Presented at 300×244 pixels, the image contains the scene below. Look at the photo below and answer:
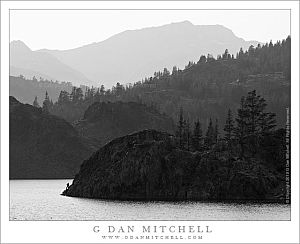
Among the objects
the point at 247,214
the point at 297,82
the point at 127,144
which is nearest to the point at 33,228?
the point at 297,82

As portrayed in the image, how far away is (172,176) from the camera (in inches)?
5241

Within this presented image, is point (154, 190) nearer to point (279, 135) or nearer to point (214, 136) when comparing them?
point (279, 135)

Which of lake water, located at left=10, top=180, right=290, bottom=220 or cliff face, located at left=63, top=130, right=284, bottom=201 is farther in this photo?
cliff face, located at left=63, top=130, right=284, bottom=201

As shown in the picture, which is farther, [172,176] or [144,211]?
[172,176]

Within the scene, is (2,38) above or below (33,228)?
above

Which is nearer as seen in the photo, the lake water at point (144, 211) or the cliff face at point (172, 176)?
the lake water at point (144, 211)

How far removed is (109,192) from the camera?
135500 millimetres

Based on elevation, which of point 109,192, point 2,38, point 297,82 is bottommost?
point 109,192

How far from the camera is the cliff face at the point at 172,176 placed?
125438 millimetres

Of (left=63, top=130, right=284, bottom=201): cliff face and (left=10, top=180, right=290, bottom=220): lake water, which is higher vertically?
(left=63, top=130, right=284, bottom=201): cliff face

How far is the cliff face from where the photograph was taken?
125438mm

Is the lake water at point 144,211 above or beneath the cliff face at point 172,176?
beneath

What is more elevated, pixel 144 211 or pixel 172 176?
pixel 172 176

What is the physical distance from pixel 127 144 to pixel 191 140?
3233 cm
